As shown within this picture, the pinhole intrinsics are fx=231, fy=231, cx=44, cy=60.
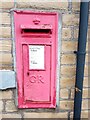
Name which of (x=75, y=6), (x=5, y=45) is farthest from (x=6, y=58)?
(x=75, y=6)

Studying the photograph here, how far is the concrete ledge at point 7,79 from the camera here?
4.55ft

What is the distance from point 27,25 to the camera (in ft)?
4.39

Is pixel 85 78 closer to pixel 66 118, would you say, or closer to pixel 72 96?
pixel 72 96

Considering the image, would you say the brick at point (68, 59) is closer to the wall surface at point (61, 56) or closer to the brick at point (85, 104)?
the wall surface at point (61, 56)

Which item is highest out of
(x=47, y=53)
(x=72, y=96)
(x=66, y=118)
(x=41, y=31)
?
(x=41, y=31)

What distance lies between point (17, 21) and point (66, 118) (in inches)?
27.2

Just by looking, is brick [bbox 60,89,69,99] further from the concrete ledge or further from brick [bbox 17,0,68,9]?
brick [bbox 17,0,68,9]

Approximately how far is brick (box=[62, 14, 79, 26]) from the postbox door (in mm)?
185

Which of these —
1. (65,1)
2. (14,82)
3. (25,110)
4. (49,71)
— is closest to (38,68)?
(49,71)

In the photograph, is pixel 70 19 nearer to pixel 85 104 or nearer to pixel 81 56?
pixel 81 56

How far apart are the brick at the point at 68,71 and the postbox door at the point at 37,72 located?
10cm

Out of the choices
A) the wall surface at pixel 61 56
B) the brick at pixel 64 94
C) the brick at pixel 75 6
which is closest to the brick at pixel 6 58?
the wall surface at pixel 61 56

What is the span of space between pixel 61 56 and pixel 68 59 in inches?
1.9

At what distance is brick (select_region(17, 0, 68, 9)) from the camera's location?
4.46ft
